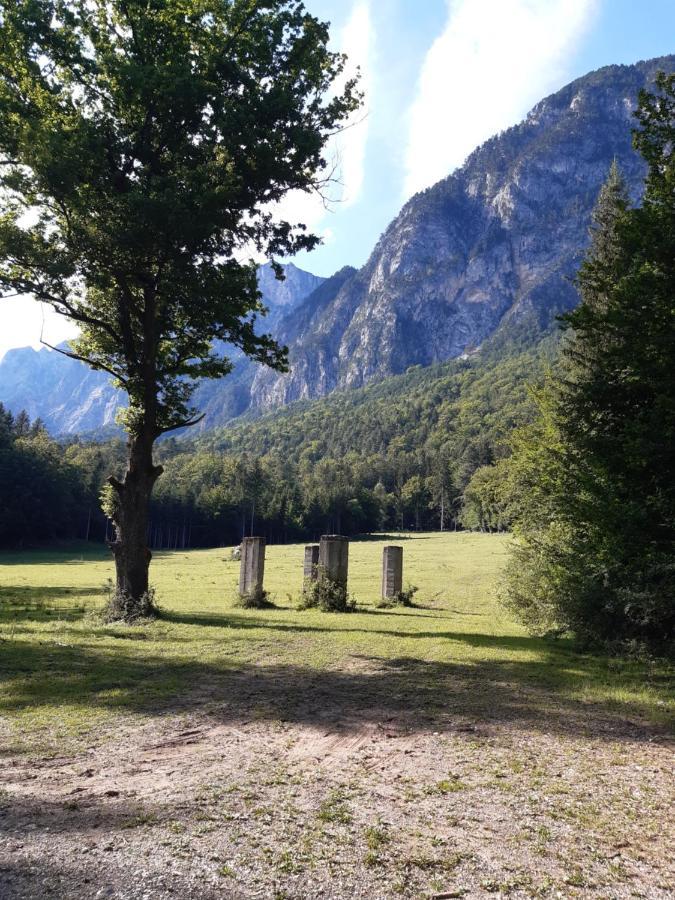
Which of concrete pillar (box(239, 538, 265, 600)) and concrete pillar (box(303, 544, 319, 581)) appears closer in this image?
concrete pillar (box(239, 538, 265, 600))

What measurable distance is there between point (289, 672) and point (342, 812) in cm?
503

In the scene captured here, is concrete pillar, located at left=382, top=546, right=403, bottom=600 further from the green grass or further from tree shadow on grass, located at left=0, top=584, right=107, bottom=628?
tree shadow on grass, located at left=0, top=584, right=107, bottom=628

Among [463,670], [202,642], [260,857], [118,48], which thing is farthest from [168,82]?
[260,857]

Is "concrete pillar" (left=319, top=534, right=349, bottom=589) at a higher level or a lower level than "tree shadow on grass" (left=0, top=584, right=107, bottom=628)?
higher

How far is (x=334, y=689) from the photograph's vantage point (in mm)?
7934

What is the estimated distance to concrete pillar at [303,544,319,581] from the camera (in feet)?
61.9

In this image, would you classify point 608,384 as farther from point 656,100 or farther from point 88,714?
point 88,714

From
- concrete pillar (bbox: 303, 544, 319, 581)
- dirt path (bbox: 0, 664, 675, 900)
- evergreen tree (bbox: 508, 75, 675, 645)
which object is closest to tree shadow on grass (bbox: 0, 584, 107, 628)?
concrete pillar (bbox: 303, 544, 319, 581)

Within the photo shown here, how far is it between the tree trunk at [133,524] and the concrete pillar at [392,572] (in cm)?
850

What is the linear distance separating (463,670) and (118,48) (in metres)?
16.7

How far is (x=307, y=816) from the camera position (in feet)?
13.1

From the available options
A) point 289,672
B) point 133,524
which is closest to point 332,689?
point 289,672

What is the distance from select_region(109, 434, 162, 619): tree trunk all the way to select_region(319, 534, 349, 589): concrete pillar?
5548 mm

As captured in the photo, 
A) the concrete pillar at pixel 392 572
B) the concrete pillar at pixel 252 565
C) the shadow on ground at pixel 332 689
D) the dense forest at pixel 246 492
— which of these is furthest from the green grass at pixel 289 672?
the dense forest at pixel 246 492
